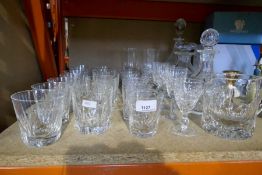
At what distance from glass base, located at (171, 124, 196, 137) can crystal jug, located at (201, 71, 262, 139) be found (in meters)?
0.04

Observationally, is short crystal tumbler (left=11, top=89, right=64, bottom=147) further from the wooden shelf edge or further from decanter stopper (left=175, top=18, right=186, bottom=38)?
decanter stopper (left=175, top=18, right=186, bottom=38)

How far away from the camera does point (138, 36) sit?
1.22 meters

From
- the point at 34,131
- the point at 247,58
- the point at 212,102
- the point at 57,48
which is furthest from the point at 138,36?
the point at 34,131

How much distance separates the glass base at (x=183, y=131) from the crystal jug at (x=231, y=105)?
0.04 meters

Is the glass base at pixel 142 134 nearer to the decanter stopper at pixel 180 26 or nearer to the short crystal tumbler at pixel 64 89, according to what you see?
the short crystal tumbler at pixel 64 89

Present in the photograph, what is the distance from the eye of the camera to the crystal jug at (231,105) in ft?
1.89

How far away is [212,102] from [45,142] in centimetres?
44

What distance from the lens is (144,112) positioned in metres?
0.58

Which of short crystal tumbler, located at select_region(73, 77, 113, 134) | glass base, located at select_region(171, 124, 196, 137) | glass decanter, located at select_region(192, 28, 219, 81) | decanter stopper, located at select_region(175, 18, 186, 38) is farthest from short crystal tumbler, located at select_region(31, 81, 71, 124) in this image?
decanter stopper, located at select_region(175, 18, 186, 38)

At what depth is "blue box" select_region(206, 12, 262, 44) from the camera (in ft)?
3.26

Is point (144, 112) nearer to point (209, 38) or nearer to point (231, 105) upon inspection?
point (231, 105)

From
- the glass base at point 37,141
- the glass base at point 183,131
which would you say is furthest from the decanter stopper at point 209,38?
the glass base at point 37,141

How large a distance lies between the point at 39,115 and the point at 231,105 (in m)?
0.53

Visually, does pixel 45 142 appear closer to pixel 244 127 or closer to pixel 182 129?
pixel 182 129
